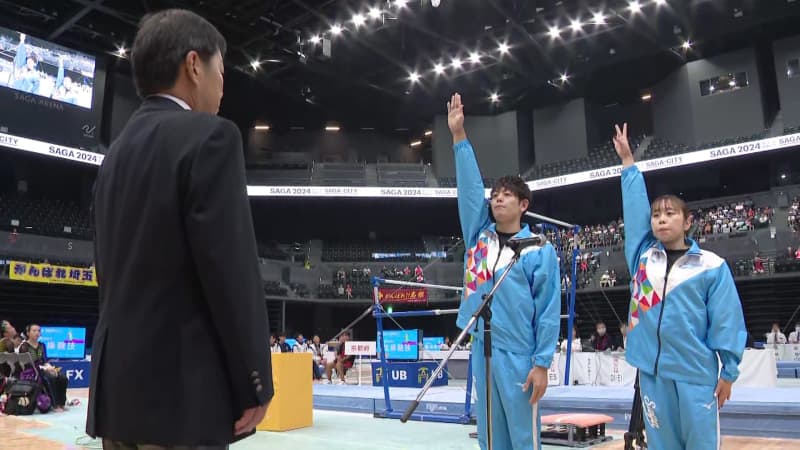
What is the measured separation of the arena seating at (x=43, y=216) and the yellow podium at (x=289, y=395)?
1577 centimetres

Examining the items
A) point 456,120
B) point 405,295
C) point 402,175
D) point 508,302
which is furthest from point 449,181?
point 508,302

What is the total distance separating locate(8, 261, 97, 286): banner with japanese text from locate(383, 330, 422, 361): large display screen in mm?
8981

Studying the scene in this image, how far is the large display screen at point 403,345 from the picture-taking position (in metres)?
12.7

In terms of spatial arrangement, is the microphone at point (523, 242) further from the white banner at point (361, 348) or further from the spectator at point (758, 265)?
the spectator at point (758, 265)

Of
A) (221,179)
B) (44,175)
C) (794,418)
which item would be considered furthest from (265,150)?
(221,179)

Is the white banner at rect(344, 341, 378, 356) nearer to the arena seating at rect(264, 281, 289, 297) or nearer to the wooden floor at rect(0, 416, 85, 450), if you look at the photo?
the wooden floor at rect(0, 416, 85, 450)

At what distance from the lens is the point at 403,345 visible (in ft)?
42.4

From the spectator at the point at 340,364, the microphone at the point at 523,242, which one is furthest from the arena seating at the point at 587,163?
the microphone at the point at 523,242

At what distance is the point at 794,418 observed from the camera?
5457 mm

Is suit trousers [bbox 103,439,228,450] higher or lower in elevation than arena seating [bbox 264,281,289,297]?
lower

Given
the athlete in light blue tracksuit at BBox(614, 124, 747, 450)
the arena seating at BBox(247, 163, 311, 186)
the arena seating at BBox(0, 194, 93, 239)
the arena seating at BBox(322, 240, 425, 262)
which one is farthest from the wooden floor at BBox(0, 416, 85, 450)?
the arena seating at BBox(322, 240, 425, 262)

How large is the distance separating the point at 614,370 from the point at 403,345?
178 inches

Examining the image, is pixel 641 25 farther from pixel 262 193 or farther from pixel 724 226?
pixel 262 193

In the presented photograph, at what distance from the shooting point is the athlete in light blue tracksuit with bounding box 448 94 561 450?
2605 millimetres
